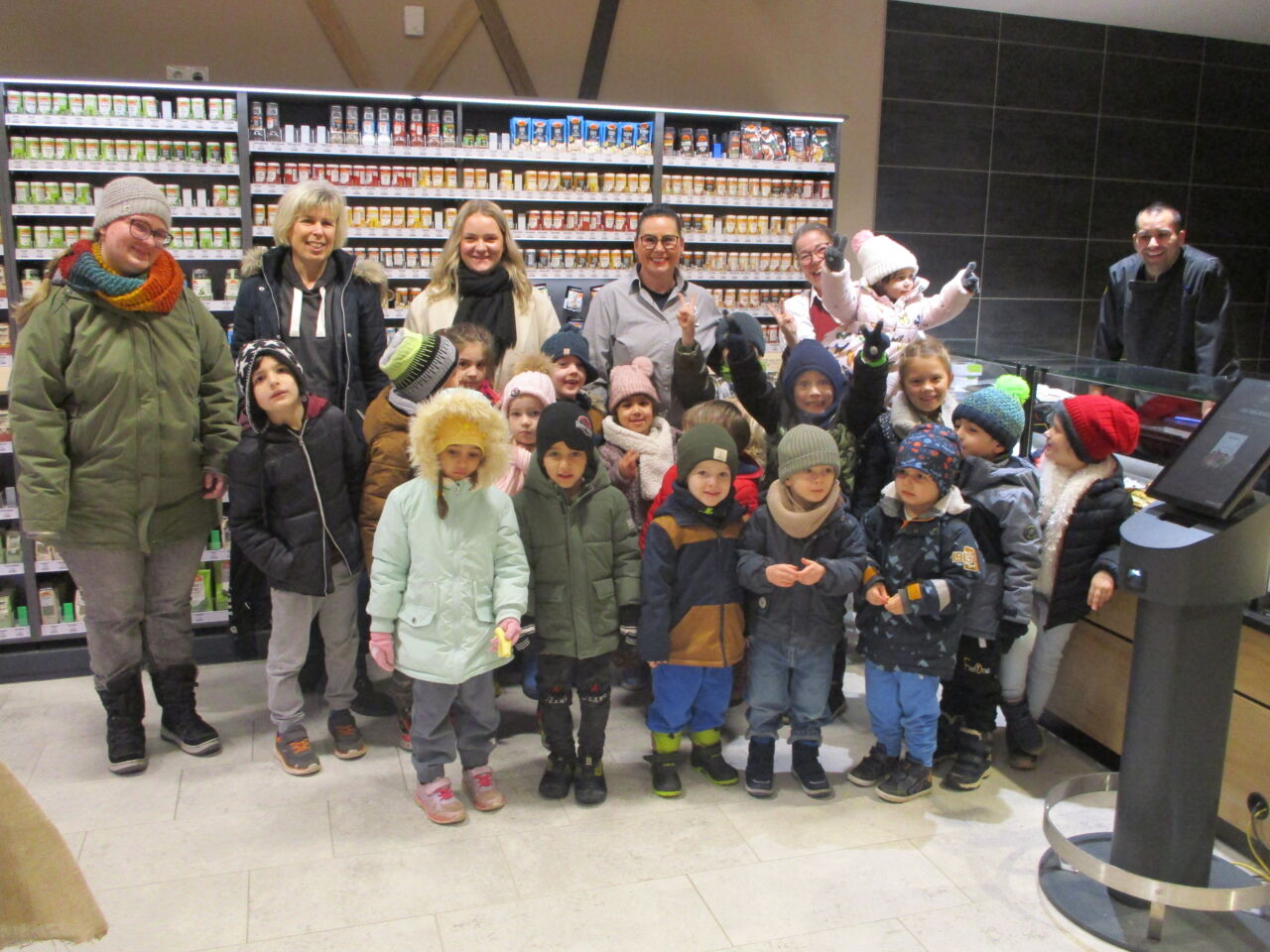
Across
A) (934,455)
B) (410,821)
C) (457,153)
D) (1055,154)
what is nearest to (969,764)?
(934,455)

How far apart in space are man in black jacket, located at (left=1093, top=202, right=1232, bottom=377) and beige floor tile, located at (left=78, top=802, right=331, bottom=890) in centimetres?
420

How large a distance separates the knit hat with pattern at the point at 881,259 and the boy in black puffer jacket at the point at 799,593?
1.07 meters

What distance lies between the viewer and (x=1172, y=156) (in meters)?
7.48

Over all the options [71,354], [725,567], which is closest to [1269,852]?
[725,567]

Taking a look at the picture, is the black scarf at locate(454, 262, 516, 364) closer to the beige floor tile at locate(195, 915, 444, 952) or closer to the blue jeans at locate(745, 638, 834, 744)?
the blue jeans at locate(745, 638, 834, 744)

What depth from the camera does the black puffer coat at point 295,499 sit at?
302cm

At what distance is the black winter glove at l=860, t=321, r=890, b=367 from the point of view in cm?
320

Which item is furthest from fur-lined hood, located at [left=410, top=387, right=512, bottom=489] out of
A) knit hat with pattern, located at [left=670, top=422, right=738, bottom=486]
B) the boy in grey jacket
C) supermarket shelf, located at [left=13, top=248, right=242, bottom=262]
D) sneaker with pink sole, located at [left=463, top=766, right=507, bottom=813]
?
supermarket shelf, located at [left=13, top=248, right=242, bottom=262]

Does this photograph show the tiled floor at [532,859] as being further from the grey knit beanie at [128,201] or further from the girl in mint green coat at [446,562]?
the grey knit beanie at [128,201]

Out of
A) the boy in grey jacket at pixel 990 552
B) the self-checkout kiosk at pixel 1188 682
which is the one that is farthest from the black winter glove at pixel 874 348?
the self-checkout kiosk at pixel 1188 682

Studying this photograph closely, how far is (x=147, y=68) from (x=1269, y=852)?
19.6 ft

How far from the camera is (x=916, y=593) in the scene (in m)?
2.82

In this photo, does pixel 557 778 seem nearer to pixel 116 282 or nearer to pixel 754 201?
pixel 116 282

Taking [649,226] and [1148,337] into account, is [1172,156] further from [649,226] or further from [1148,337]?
[649,226]
